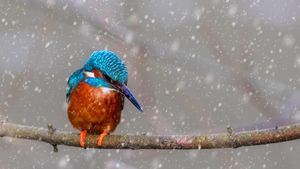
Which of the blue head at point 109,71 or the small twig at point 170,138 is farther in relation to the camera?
the blue head at point 109,71

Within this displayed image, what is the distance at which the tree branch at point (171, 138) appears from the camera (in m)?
3.15

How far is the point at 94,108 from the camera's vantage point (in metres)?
4.02

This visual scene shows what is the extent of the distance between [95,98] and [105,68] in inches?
10.9

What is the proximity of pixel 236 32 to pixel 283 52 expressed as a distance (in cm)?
178

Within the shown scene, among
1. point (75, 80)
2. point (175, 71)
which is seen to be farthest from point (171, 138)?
point (175, 71)

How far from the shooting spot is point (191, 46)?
40.6 ft

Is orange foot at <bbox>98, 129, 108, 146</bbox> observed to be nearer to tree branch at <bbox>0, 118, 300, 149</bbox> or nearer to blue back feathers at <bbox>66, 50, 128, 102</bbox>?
tree branch at <bbox>0, 118, 300, 149</bbox>

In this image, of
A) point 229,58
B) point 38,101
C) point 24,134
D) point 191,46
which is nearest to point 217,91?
point 191,46

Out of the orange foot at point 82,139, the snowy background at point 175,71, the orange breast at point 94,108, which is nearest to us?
the orange foot at point 82,139

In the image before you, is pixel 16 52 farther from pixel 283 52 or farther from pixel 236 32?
pixel 283 52

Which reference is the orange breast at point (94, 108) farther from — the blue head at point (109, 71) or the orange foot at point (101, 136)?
the orange foot at point (101, 136)

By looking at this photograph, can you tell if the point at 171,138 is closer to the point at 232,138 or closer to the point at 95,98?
the point at 232,138

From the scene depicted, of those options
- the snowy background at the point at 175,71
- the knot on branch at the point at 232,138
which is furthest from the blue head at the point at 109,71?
the snowy background at the point at 175,71

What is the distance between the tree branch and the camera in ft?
10.3
